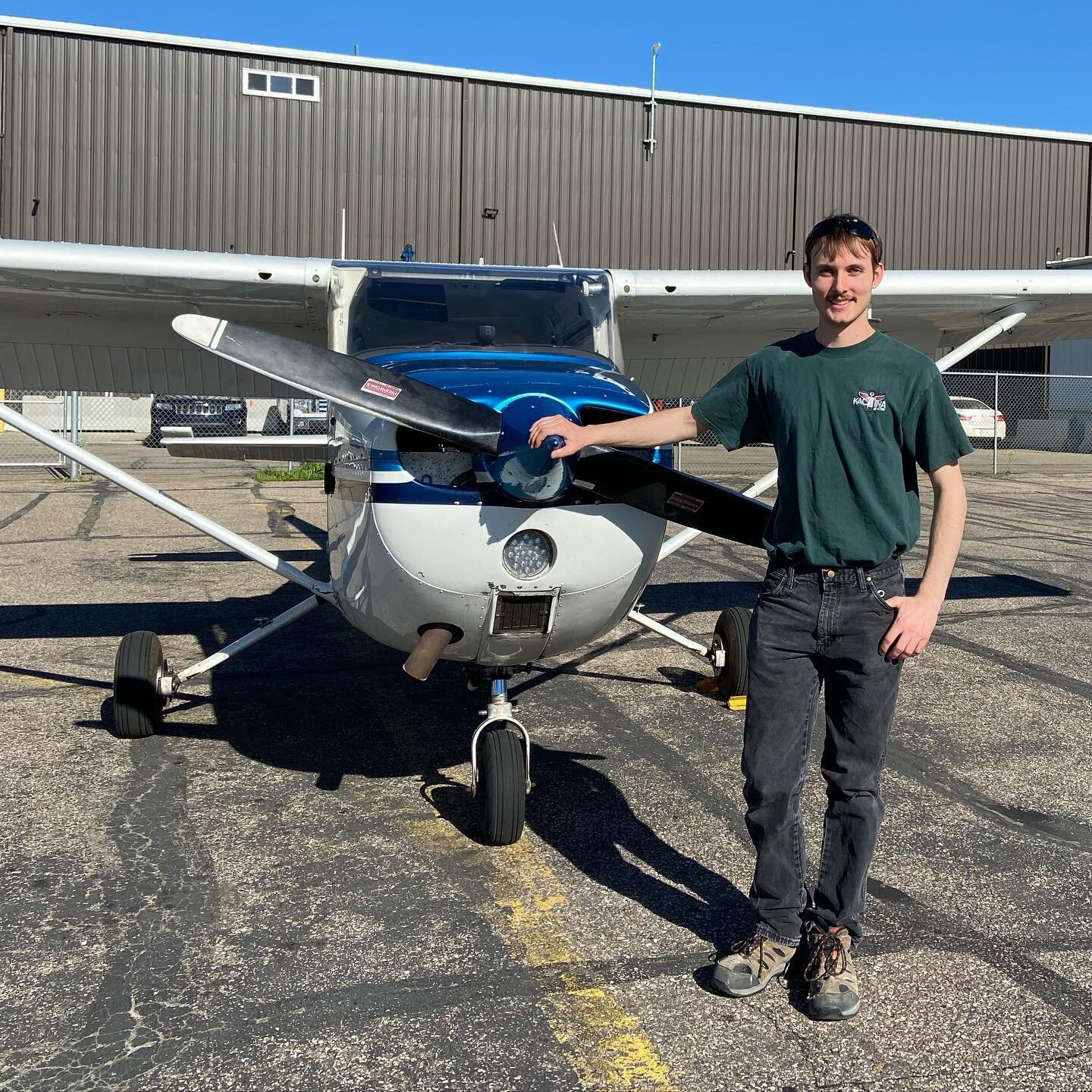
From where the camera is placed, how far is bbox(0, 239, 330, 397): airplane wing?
5.46 m

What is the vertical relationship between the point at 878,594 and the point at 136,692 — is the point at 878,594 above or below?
above

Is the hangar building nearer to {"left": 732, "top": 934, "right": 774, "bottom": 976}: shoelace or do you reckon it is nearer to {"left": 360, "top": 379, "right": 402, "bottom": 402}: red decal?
{"left": 360, "top": 379, "right": 402, "bottom": 402}: red decal

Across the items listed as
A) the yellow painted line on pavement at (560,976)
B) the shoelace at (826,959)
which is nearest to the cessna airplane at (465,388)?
the yellow painted line on pavement at (560,976)

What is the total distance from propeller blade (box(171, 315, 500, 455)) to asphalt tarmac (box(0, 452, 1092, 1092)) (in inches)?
54.0

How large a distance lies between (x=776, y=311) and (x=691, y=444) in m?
16.7

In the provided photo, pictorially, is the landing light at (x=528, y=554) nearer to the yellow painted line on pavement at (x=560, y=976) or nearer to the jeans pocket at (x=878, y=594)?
the yellow painted line on pavement at (x=560, y=976)

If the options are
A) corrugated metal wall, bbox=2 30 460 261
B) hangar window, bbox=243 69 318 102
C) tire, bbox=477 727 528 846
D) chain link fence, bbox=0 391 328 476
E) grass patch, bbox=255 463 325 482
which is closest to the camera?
tire, bbox=477 727 528 846

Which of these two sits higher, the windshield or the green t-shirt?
the windshield

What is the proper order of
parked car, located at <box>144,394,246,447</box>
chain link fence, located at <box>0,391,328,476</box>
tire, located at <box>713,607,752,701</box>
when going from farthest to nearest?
parked car, located at <box>144,394,246,447</box> < chain link fence, located at <box>0,391,328,476</box> < tire, located at <box>713,607,752,701</box>

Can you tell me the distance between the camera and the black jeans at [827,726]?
9.02 ft

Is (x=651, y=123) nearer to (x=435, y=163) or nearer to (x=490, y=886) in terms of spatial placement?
(x=435, y=163)

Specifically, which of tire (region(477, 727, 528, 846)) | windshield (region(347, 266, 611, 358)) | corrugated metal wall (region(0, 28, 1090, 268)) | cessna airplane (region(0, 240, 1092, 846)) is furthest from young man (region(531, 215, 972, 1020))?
corrugated metal wall (region(0, 28, 1090, 268))

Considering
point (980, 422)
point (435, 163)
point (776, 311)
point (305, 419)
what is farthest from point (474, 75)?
point (776, 311)

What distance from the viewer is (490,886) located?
3.48 m
